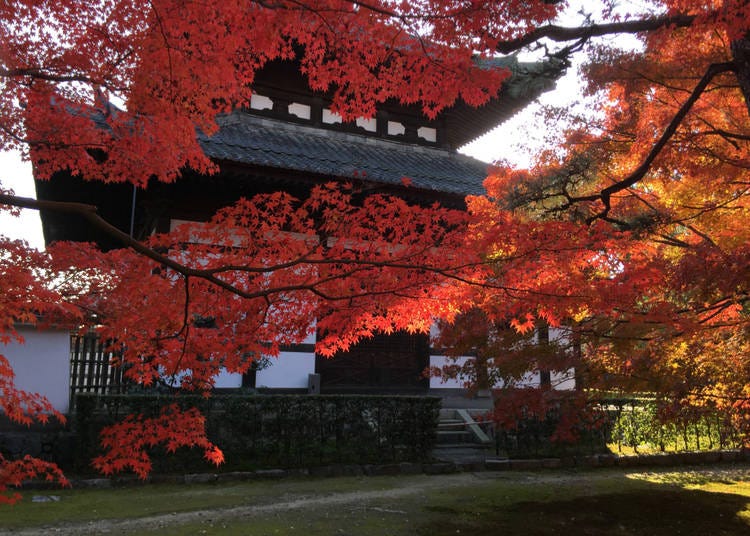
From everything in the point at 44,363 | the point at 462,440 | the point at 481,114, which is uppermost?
the point at 481,114

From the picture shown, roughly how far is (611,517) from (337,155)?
778 cm

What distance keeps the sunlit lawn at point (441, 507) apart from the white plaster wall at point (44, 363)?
198 centimetres

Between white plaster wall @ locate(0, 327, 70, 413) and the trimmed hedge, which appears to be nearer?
the trimmed hedge

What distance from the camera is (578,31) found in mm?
5777

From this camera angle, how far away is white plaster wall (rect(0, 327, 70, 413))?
8.18 m

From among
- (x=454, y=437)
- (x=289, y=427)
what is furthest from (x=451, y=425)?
(x=289, y=427)

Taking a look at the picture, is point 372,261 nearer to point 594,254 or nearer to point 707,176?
point 594,254

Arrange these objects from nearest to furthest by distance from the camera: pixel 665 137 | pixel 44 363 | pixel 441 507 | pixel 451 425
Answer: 1. pixel 665 137
2. pixel 441 507
3. pixel 44 363
4. pixel 451 425

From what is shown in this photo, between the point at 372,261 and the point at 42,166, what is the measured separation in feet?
15.8

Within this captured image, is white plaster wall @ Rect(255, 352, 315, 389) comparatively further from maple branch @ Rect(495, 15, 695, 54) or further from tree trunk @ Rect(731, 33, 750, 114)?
tree trunk @ Rect(731, 33, 750, 114)

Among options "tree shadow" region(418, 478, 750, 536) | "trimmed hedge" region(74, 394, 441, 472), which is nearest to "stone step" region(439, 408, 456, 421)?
"trimmed hedge" region(74, 394, 441, 472)

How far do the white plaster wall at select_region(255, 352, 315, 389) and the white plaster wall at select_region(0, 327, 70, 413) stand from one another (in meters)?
2.99

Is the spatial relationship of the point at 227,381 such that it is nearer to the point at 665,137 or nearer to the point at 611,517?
the point at 611,517

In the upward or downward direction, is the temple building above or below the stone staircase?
above
